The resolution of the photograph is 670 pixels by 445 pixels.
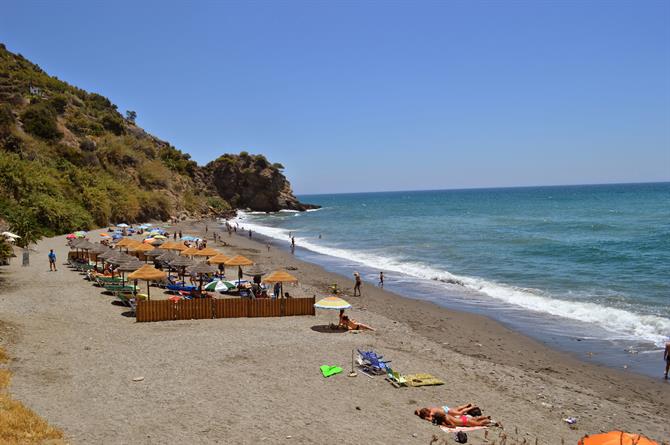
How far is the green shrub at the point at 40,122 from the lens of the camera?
54656 mm

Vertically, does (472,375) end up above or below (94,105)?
below

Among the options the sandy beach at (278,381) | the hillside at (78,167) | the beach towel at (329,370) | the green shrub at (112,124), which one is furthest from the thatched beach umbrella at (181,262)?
the green shrub at (112,124)

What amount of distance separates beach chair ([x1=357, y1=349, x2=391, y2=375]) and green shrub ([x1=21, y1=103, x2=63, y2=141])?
5502 cm

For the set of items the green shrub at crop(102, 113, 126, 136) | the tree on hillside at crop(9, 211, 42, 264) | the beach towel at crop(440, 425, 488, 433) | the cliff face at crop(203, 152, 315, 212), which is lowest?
the beach towel at crop(440, 425, 488, 433)

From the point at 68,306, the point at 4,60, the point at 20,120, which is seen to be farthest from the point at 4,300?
the point at 4,60

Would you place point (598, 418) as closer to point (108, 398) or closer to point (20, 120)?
point (108, 398)

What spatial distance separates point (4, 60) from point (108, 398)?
83146 millimetres

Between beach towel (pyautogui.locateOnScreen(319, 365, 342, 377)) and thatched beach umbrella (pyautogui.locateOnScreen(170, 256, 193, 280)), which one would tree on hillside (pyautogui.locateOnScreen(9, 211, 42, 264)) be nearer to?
thatched beach umbrella (pyautogui.locateOnScreen(170, 256, 193, 280))

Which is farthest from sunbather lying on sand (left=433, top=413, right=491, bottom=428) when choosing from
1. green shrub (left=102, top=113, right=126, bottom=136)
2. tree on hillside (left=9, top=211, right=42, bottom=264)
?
green shrub (left=102, top=113, right=126, bottom=136)

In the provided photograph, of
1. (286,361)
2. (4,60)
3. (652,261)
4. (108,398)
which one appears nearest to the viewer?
(108,398)

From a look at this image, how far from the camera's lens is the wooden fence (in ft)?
55.7

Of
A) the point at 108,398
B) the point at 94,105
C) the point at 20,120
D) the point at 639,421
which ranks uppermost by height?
the point at 94,105

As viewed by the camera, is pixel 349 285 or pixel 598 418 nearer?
pixel 598 418

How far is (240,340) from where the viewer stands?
49.1 ft
